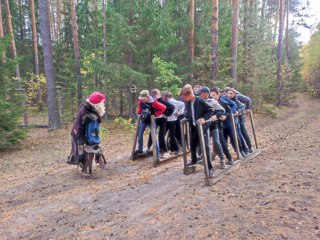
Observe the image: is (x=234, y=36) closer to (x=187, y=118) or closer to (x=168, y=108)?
(x=168, y=108)

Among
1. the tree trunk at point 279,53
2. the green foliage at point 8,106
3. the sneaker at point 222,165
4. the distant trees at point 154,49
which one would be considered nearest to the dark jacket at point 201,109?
the sneaker at point 222,165

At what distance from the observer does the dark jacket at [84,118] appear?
261 inches

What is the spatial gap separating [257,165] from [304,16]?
123 ft

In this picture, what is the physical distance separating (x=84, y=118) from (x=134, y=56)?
859 centimetres

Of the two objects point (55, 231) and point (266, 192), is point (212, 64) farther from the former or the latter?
point (55, 231)

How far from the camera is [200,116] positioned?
605 centimetres

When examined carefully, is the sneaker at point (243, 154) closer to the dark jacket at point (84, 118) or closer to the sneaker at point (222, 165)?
the sneaker at point (222, 165)

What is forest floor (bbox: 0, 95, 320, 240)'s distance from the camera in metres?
4.07

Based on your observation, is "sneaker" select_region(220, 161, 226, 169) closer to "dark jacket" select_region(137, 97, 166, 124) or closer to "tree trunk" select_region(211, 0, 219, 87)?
"dark jacket" select_region(137, 97, 166, 124)

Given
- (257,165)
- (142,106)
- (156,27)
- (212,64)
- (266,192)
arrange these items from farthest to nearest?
(212,64)
(156,27)
(142,106)
(257,165)
(266,192)

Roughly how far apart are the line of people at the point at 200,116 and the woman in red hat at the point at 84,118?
1.43m

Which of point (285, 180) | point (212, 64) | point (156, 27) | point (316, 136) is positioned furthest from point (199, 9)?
point (285, 180)

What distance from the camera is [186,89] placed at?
602 cm

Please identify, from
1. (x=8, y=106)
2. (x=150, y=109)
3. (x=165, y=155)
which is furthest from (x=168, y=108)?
(x=8, y=106)
